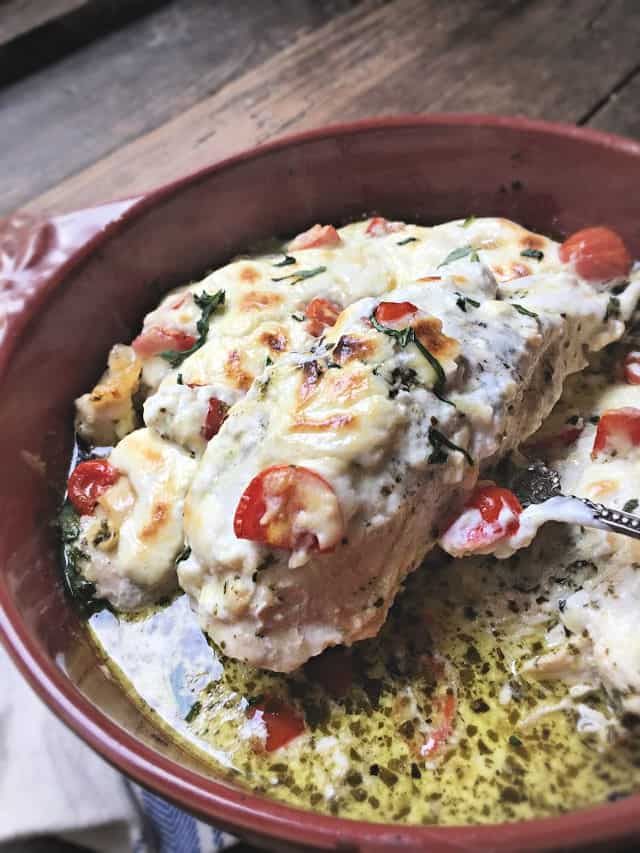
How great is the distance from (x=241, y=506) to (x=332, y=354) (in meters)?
0.37

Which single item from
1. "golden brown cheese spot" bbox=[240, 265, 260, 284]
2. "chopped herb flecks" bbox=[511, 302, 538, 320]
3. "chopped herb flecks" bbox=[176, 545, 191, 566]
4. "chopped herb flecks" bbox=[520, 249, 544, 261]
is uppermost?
"golden brown cheese spot" bbox=[240, 265, 260, 284]

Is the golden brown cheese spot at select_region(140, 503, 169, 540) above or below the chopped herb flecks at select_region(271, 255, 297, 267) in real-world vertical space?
below

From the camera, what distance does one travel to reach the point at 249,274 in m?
2.25

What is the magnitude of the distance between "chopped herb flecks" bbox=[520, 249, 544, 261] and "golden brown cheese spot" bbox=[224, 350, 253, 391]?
2.69 ft

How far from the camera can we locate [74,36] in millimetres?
4176

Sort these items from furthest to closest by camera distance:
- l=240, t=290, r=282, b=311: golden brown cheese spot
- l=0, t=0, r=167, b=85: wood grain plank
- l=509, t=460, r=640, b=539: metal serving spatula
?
l=0, t=0, r=167, b=85: wood grain plank → l=240, t=290, r=282, b=311: golden brown cheese spot → l=509, t=460, r=640, b=539: metal serving spatula

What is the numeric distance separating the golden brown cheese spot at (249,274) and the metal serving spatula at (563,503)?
855 mm

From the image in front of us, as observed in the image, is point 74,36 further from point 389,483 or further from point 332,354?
point 389,483

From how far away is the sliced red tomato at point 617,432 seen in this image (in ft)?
6.02

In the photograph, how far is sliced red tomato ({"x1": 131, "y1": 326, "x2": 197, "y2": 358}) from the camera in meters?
2.20

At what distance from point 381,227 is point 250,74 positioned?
1.59 metres

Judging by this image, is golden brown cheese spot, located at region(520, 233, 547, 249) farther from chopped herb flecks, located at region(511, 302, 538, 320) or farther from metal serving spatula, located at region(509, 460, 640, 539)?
metal serving spatula, located at region(509, 460, 640, 539)

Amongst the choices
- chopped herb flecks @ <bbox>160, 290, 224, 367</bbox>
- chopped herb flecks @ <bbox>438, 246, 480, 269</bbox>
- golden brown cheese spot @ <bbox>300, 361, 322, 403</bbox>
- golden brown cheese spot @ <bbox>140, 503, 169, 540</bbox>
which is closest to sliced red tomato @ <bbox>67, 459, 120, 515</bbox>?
golden brown cheese spot @ <bbox>140, 503, 169, 540</bbox>

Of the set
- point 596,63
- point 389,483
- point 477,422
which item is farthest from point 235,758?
point 596,63
